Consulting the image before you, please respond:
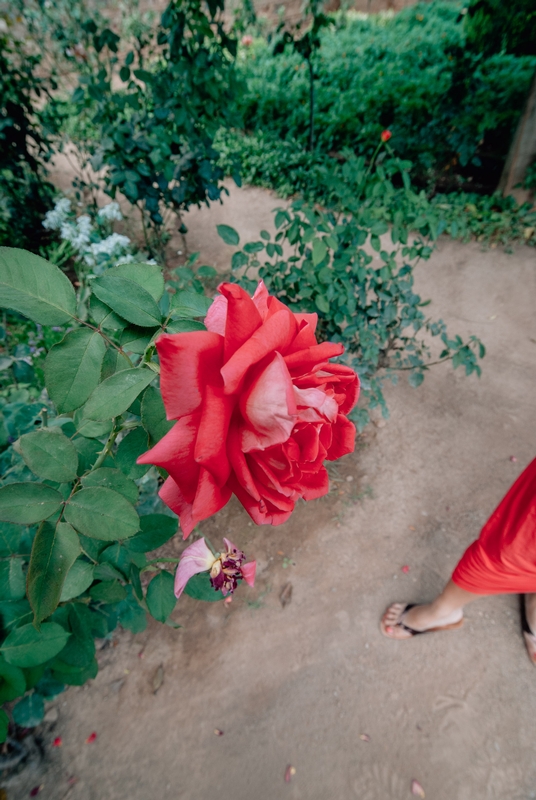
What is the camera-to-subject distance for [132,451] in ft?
2.38

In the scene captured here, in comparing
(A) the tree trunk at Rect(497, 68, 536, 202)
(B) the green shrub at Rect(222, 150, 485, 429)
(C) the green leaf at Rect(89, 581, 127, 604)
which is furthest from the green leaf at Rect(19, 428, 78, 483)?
(A) the tree trunk at Rect(497, 68, 536, 202)

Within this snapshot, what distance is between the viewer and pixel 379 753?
1.65 m

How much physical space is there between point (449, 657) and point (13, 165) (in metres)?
4.85

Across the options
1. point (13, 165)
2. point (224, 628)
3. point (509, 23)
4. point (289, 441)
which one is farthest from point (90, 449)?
point (509, 23)

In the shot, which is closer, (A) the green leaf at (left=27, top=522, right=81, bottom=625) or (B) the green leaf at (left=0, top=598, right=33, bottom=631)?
(A) the green leaf at (left=27, top=522, right=81, bottom=625)

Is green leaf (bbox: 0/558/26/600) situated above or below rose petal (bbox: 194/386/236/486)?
below

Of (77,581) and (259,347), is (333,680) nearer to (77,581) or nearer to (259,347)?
(77,581)

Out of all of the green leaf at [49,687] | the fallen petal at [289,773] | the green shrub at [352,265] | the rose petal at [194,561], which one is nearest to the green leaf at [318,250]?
the green shrub at [352,265]

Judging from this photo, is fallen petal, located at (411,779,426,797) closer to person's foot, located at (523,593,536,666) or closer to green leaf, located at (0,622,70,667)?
person's foot, located at (523,593,536,666)

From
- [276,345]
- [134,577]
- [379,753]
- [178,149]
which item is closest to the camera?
[276,345]

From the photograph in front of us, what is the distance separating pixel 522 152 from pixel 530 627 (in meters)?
4.96

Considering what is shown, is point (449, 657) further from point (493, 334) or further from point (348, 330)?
point (493, 334)

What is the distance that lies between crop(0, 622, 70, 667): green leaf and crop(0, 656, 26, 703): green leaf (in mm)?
42

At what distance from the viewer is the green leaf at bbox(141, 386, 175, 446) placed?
58 cm
